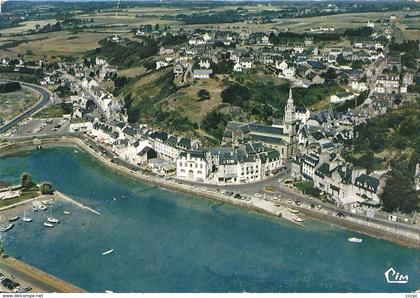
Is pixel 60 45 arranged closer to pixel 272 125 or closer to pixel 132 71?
pixel 132 71

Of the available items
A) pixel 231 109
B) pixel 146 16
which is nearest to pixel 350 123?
pixel 231 109

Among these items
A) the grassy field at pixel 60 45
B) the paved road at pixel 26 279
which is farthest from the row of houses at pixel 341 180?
the grassy field at pixel 60 45

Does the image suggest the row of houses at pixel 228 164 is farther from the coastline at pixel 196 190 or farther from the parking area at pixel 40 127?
the parking area at pixel 40 127

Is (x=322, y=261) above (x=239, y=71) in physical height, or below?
below

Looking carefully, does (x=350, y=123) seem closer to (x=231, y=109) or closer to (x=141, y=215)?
(x=231, y=109)

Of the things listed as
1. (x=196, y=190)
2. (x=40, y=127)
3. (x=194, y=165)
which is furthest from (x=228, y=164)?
(x=40, y=127)

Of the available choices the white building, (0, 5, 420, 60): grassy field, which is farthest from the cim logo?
(0, 5, 420, 60): grassy field

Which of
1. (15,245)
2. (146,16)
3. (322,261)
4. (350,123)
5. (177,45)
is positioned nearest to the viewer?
(322,261)
